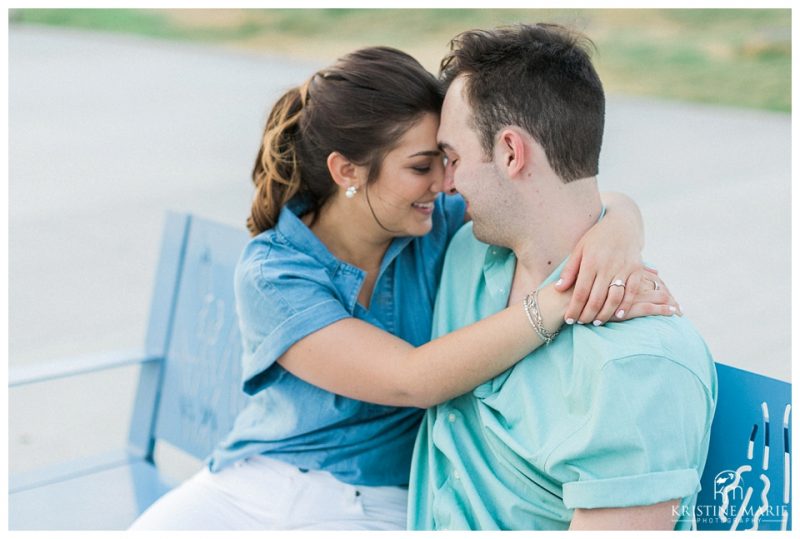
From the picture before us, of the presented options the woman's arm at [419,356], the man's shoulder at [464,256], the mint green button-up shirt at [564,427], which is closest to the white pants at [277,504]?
the mint green button-up shirt at [564,427]

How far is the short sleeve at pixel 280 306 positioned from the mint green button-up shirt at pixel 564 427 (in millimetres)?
262

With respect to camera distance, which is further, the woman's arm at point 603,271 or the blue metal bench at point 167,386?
the blue metal bench at point 167,386

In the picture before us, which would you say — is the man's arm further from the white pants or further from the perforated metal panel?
the perforated metal panel

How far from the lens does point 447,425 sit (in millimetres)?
2117

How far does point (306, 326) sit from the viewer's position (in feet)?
7.06

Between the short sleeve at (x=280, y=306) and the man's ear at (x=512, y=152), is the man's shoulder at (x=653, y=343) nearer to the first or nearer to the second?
the man's ear at (x=512, y=152)

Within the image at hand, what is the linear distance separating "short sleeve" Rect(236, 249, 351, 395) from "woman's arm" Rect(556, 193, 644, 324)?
0.49 m

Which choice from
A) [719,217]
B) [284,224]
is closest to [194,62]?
[719,217]

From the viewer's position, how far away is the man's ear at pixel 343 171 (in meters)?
2.23

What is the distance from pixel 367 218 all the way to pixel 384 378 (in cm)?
38

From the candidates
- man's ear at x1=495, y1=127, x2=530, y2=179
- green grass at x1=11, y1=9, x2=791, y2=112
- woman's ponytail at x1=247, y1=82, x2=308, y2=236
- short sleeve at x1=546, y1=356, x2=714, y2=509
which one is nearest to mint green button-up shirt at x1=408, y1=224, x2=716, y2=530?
short sleeve at x1=546, y1=356, x2=714, y2=509

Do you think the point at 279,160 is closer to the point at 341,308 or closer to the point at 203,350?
the point at 341,308

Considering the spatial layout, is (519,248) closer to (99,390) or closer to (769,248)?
(99,390)

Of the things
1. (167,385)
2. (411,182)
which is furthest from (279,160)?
(167,385)
